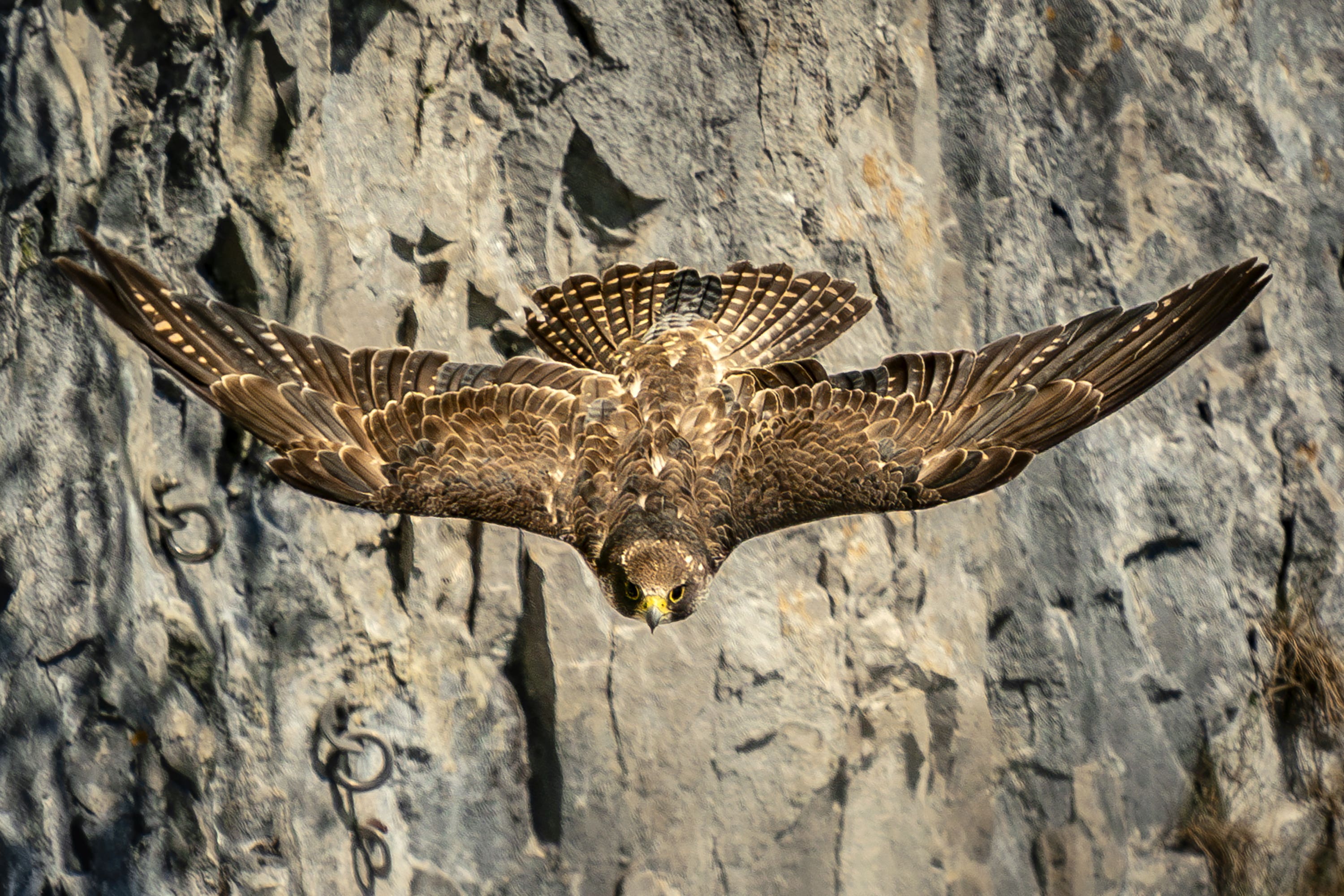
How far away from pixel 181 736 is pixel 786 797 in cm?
248

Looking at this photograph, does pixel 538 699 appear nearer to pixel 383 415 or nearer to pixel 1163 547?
pixel 383 415

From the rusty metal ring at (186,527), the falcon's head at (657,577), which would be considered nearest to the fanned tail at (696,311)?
the falcon's head at (657,577)

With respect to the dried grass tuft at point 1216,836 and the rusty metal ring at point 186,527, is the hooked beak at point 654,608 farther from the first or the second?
the dried grass tuft at point 1216,836

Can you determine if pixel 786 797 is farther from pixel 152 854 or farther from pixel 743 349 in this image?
pixel 152 854

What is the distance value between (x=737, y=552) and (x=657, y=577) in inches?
60.7

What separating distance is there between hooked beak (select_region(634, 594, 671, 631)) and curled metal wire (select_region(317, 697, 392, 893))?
181 centimetres

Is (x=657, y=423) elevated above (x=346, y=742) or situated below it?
above

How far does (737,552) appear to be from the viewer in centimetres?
463

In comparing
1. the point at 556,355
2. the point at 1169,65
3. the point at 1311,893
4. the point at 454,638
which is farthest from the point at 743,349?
the point at 1311,893

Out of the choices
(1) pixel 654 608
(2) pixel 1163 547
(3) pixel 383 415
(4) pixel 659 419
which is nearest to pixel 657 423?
(4) pixel 659 419

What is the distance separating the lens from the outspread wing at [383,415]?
125 inches

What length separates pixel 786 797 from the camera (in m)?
4.90

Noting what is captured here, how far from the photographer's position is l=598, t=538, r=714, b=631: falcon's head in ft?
10.3

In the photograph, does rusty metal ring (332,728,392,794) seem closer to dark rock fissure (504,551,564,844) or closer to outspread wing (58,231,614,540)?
dark rock fissure (504,551,564,844)
